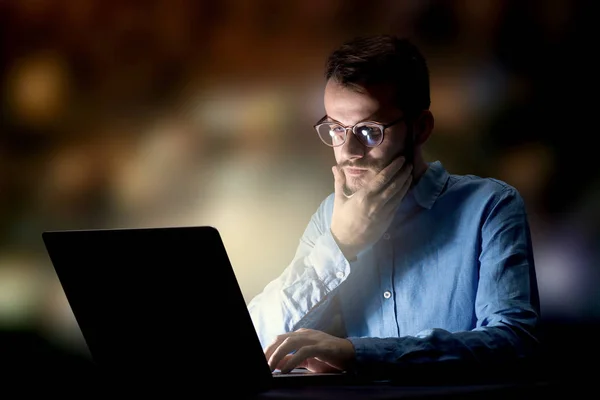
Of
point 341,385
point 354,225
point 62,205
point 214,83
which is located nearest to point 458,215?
point 354,225

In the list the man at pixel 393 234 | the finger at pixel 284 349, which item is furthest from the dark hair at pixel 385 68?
the finger at pixel 284 349

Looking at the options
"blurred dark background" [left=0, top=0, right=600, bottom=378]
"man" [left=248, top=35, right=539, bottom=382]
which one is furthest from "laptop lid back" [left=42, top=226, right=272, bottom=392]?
"blurred dark background" [left=0, top=0, right=600, bottom=378]

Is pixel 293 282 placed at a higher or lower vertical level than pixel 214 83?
lower

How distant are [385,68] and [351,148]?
0.21 m

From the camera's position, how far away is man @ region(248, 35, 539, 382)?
1.50m

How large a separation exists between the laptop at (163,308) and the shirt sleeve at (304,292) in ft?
1.76

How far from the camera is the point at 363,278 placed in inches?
65.3

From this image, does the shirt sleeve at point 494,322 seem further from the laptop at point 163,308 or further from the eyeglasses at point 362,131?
the eyeglasses at point 362,131

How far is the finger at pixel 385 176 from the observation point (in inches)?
62.1

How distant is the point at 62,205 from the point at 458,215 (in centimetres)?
133

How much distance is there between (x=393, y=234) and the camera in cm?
165

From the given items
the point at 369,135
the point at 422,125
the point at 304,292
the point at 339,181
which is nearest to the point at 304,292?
the point at 304,292

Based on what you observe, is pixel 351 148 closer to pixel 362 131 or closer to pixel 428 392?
pixel 362 131

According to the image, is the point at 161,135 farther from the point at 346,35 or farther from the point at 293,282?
the point at 293,282
